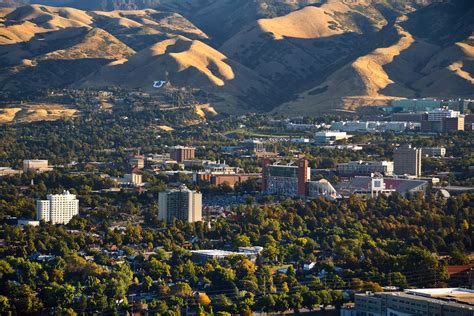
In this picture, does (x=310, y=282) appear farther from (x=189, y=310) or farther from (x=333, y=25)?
(x=333, y=25)

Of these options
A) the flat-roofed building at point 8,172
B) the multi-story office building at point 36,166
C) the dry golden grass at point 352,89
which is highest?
the dry golden grass at point 352,89

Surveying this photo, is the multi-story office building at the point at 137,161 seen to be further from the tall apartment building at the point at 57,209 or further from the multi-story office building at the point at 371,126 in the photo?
the tall apartment building at the point at 57,209

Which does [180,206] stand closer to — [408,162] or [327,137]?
[408,162]

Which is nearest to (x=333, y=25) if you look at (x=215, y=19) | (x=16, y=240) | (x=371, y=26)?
(x=371, y=26)

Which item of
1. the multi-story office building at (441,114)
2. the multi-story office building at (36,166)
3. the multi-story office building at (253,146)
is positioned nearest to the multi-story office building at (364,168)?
the multi-story office building at (253,146)

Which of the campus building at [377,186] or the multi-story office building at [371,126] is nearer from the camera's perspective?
the campus building at [377,186]

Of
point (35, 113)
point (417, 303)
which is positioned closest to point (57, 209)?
point (417, 303)
